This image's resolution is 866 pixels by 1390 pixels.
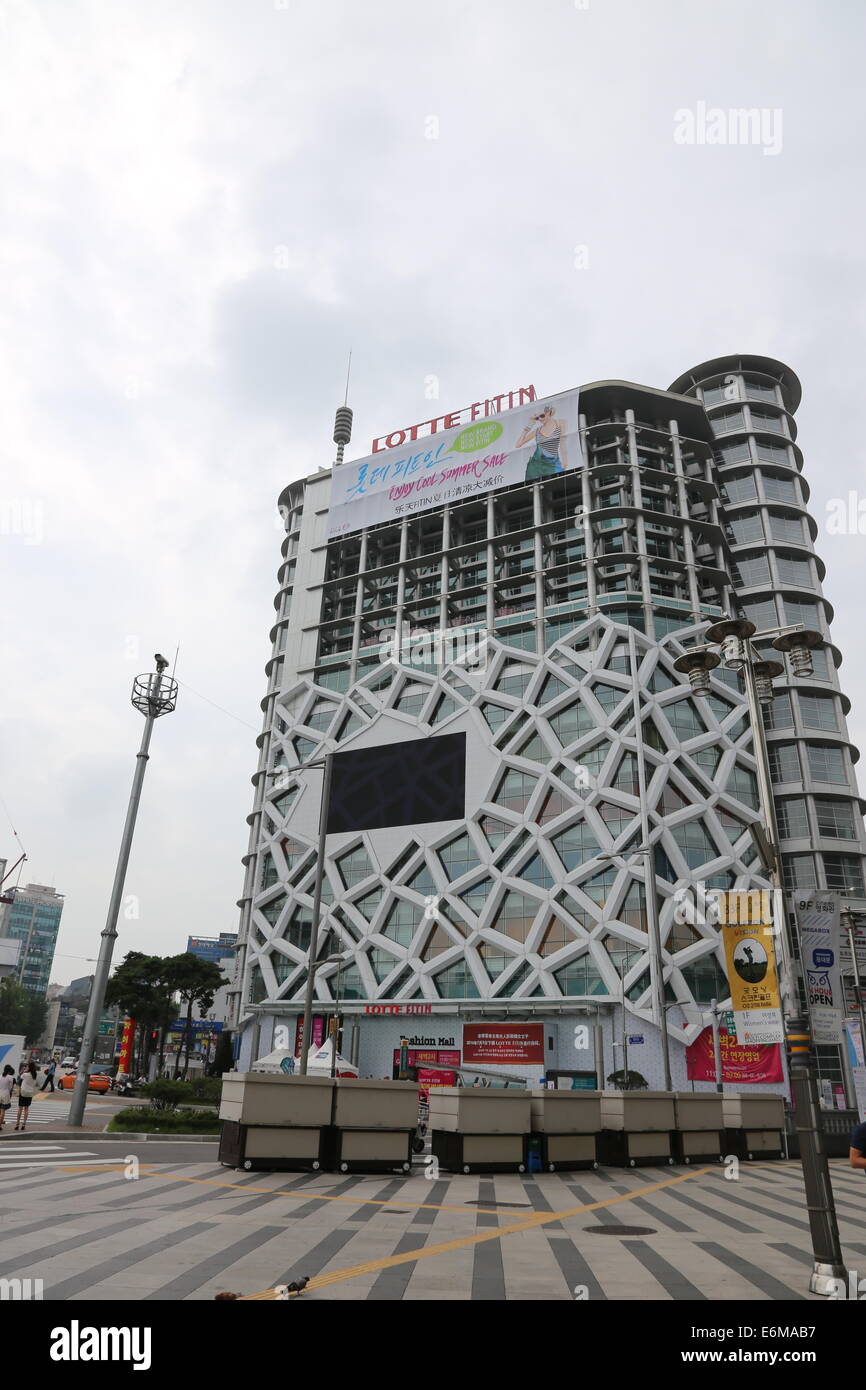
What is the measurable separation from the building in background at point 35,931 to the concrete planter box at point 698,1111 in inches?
7032

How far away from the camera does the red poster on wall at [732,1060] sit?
1865 inches

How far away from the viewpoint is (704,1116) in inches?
994

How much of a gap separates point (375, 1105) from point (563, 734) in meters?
41.7

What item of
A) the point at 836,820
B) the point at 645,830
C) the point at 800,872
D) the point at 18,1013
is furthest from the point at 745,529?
the point at 18,1013

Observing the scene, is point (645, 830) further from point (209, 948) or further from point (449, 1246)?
point (209, 948)

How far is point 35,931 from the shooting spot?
614ft

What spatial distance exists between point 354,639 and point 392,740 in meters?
11.3

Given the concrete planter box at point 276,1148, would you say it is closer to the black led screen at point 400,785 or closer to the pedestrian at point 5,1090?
the pedestrian at point 5,1090

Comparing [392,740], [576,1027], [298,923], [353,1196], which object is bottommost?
[353,1196]

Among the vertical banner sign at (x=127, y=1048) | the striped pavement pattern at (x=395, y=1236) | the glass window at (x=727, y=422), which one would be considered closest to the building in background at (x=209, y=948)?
the vertical banner sign at (x=127, y=1048)

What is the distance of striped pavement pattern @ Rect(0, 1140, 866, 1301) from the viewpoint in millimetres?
8422

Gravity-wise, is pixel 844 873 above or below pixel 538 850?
below
